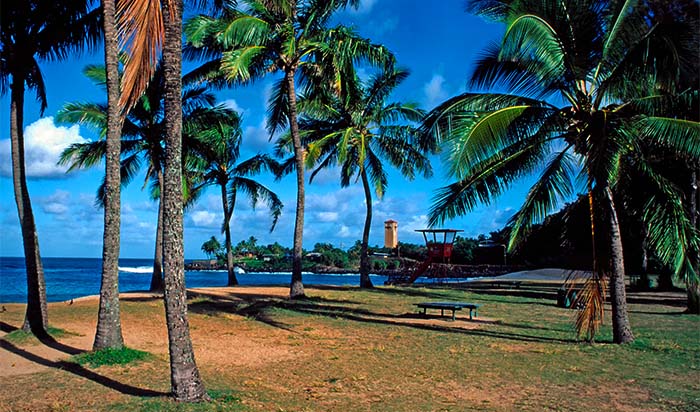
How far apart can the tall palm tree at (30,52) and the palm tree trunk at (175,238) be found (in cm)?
601

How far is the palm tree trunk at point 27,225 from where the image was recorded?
427 inches

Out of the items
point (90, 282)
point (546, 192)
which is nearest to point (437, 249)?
point (546, 192)

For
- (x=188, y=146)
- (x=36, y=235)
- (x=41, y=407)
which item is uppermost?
(x=188, y=146)

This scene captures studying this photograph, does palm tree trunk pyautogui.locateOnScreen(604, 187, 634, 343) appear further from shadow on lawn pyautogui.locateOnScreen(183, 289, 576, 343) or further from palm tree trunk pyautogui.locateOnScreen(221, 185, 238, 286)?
palm tree trunk pyautogui.locateOnScreen(221, 185, 238, 286)

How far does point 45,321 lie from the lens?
11227 millimetres

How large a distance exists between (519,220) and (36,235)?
9.55 m

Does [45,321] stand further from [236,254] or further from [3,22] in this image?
[236,254]

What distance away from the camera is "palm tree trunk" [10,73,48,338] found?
1084cm

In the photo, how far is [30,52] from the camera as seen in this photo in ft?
37.6

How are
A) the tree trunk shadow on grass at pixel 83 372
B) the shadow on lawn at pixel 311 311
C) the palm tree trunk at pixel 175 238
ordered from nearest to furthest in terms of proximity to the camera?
1. the palm tree trunk at pixel 175 238
2. the tree trunk shadow on grass at pixel 83 372
3. the shadow on lawn at pixel 311 311

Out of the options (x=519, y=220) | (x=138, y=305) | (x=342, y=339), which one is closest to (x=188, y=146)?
(x=138, y=305)

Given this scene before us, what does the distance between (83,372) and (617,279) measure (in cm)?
924

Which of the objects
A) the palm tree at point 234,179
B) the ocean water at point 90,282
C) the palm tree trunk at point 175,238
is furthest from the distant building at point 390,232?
the palm tree trunk at point 175,238

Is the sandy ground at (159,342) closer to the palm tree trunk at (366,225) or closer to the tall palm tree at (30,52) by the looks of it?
the tall palm tree at (30,52)
